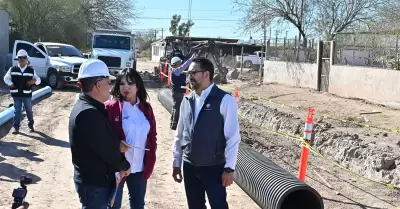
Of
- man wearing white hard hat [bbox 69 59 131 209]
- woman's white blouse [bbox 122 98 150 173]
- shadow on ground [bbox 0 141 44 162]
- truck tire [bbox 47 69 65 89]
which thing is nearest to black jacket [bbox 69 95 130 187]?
man wearing white hard hat [bbox 69 59 131 209]

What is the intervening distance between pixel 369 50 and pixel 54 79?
1273 cm

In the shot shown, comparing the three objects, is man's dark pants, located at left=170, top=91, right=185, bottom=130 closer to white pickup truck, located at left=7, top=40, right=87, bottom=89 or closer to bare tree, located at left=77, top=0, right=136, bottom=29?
white pickup truck, located at left=7, top=40, right=87, bottom=89

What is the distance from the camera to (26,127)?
1091 centimetres

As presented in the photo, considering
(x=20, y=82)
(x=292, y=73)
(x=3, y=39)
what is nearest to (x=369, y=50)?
(x=292, y=73)

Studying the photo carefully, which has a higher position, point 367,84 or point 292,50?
point 292,50

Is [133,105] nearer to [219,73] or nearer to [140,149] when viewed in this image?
[140,149]

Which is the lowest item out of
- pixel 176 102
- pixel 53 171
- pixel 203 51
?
pixel 53 171

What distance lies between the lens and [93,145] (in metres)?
3.10

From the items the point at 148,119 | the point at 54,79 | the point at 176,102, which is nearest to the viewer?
the point at 148,119

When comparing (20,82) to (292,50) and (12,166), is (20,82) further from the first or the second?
(292,50)

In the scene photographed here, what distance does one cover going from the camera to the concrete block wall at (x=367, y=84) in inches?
571

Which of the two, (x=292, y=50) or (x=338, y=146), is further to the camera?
(x=292, y=50)

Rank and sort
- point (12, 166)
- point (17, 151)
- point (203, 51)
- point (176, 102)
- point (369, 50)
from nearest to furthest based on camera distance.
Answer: point (12, 166) → point (17, 151) → point (176, 102) → point (369, 50) → point (203, 51)

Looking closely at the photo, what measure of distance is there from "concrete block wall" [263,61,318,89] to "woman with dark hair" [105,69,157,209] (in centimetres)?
1675
